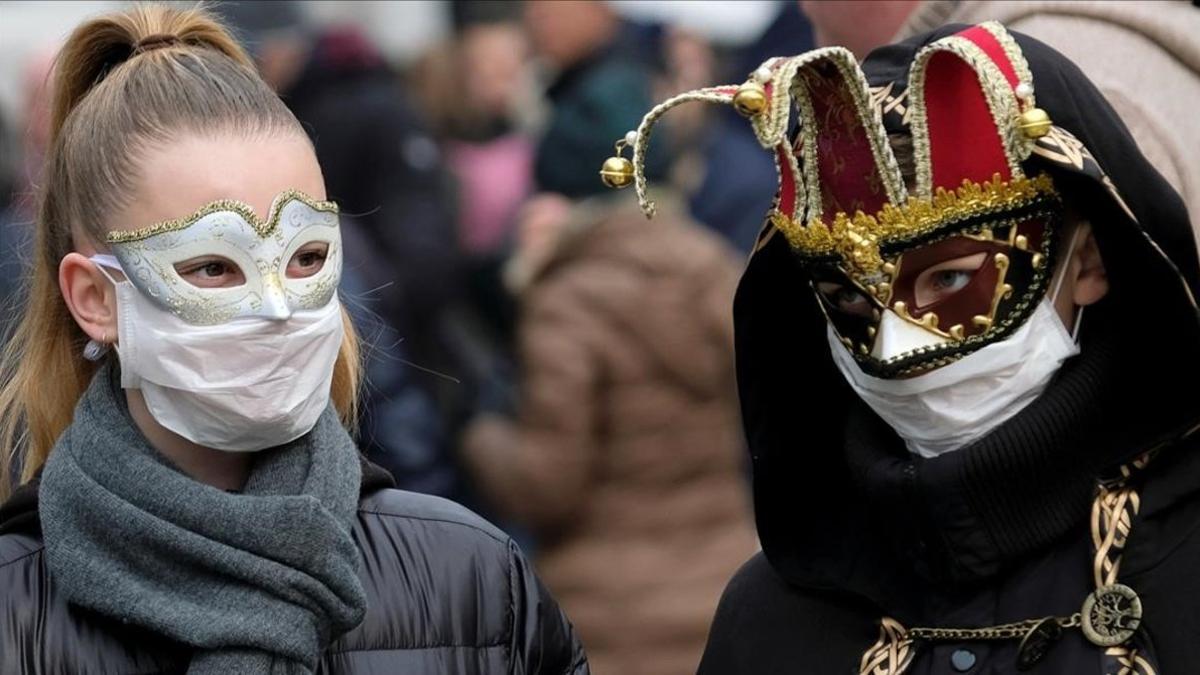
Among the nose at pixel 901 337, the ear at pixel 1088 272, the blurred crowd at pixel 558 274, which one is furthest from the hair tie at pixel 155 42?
the blurred crowd at pixel 558 274

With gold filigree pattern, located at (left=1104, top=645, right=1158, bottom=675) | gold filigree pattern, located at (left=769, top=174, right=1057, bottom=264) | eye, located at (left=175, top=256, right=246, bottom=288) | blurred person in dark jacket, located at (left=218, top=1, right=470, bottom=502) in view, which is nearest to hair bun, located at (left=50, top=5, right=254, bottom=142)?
eye, located at (left=175, top=256, right=246, bottom=288)

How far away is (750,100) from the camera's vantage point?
3.57 m

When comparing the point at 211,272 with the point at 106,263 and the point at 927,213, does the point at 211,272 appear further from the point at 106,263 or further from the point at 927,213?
the point at 927,213

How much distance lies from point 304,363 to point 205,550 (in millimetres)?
328

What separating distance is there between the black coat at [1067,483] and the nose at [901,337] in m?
0.18

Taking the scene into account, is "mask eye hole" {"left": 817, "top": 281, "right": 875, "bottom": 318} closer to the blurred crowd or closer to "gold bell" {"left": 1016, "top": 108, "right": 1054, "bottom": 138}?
"gold bell" {"left": 1016, "top": 108, "right": 1054, "bottom": 138}

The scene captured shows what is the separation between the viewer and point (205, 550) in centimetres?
348

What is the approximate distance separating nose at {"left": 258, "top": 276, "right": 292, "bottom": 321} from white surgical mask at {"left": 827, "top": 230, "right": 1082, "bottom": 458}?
0.94 metres

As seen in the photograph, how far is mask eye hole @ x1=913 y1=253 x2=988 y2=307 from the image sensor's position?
12.2ft

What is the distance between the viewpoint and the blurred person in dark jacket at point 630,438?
22.5 feet

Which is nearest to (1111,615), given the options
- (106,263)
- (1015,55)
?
(1015,55)

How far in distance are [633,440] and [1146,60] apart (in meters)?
2.69

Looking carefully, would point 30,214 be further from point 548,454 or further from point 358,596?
point 548,454

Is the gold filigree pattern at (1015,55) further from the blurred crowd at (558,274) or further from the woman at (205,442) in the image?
the blurred crowd at (558,274)
